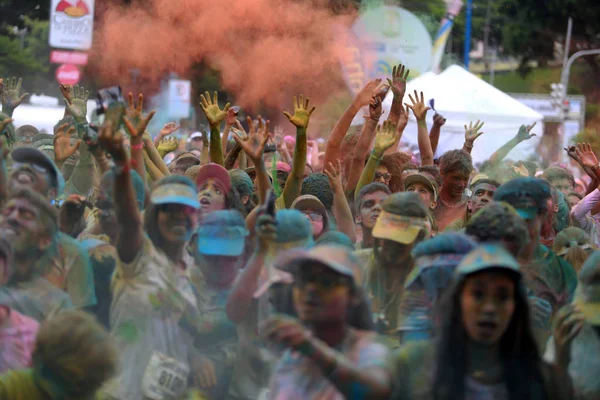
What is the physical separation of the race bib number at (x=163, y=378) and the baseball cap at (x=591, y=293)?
153 centimetres

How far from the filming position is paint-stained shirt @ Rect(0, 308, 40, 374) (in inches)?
140

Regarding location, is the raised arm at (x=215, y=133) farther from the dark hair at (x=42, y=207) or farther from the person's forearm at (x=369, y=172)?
the dark hair at (x=42, y=207)

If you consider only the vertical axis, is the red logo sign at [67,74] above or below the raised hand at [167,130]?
above

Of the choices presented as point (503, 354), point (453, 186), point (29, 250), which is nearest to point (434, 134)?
point (453, 186)

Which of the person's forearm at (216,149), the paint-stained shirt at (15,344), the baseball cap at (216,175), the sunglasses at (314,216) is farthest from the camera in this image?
the person's forearm at (216,149)

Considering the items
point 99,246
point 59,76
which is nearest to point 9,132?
point 99,246

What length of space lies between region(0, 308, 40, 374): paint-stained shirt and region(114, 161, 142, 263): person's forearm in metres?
0.48

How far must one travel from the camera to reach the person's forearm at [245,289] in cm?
379

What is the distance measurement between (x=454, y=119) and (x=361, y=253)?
329 inches

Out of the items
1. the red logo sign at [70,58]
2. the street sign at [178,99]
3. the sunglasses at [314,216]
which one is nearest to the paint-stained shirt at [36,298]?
the sunglasses at [314,216]

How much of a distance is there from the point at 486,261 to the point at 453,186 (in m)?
3.72

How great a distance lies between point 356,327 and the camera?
308cm

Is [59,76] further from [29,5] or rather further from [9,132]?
[9,132]

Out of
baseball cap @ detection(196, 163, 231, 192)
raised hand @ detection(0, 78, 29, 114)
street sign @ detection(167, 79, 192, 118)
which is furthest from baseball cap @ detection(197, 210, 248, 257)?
street sign @ detection(167, 79, 192, 118)
